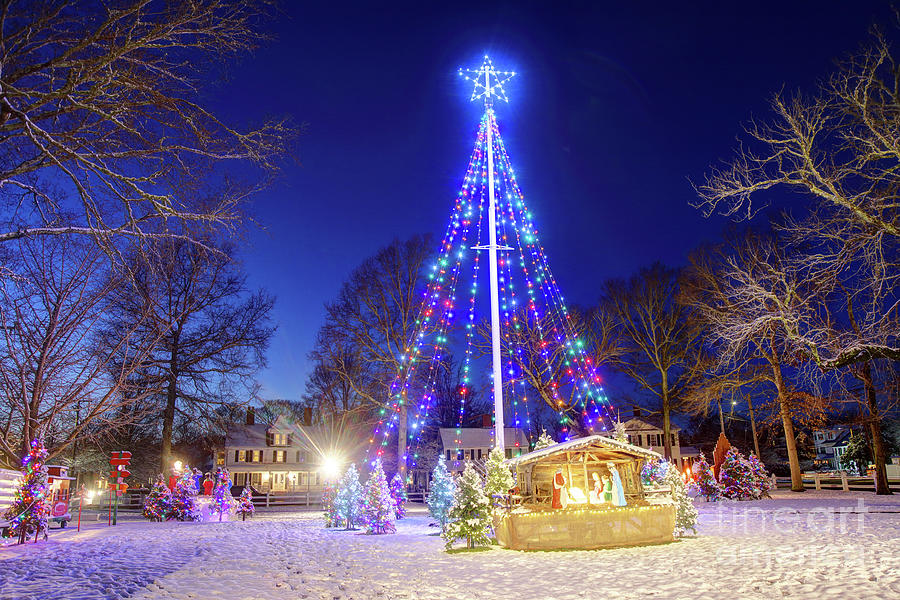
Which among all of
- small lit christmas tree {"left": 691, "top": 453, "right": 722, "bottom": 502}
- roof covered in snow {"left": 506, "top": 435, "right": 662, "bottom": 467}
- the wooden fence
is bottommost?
the wooden fence

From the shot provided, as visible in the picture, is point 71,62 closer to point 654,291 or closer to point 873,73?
point 873,73

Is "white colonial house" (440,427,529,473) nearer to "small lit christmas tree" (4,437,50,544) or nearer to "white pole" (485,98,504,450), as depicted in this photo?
"white pole" (485,98,504,450)


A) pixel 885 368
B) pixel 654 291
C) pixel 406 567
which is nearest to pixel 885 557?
pixel 885 368

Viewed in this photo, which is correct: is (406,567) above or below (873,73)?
below

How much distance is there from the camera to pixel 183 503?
2259 centimetres

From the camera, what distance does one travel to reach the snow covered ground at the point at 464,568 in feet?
23.5

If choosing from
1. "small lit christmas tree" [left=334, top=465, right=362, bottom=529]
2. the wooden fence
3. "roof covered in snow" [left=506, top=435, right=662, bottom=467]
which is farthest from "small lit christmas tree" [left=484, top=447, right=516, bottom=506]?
the wooden fence

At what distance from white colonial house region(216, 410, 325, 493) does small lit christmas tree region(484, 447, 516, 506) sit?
3601 cm

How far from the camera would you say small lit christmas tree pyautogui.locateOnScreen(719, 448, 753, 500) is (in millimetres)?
23406

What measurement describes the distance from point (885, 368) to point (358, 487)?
1463 centimetres

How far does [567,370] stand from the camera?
91.7 ft

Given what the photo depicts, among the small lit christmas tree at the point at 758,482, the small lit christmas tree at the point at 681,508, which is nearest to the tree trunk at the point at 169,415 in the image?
the small lit christmas tree at the point at 681,508

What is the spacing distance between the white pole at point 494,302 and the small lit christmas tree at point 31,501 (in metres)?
11.8

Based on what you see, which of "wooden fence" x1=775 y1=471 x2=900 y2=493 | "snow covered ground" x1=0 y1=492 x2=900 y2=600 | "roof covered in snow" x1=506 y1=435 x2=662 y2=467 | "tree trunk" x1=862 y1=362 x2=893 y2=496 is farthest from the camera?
"wooden fence" x1=775 y1=471 x2=900 y2=493
